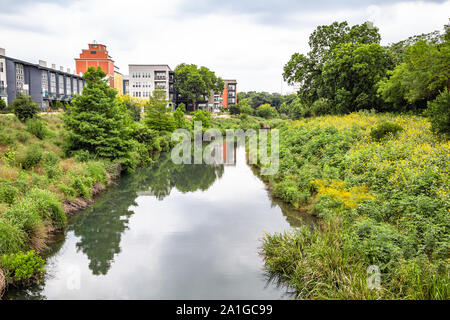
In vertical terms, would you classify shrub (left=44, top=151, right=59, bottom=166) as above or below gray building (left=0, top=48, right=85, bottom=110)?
below

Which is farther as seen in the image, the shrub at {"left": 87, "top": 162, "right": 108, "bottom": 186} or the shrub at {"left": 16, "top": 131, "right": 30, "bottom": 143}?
the shrub at {"left": 16, "top": 131, "right": 30, "bottom": 143}

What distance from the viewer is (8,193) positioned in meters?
10.9

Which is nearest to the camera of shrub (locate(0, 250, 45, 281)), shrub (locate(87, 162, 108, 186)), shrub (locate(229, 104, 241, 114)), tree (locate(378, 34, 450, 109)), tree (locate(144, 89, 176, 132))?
shrub (locate(0, 250, 45, 281))

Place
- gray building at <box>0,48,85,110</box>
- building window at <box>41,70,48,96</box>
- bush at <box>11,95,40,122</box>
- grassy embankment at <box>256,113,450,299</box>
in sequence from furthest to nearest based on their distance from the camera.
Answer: building window at <box>41,70,48,96</box>
gray building at <box>0,48,85,110</box>
bush at <box>11,95,40,122</box>
grassy embankment at <box>256,113,450,299</box>

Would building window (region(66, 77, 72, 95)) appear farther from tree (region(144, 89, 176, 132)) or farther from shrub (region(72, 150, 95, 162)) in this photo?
shrub (region(72, 150, 95, 162))

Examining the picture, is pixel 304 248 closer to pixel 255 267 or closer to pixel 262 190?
pixel 255 267

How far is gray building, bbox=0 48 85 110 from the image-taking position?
37625 mm

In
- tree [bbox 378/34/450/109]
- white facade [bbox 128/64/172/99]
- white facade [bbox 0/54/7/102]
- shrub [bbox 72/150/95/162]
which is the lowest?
shrub [bbox 72/150/95/162]

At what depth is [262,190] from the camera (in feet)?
61.7

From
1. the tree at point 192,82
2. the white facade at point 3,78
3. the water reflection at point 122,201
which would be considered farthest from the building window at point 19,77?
the tree at point 192,82

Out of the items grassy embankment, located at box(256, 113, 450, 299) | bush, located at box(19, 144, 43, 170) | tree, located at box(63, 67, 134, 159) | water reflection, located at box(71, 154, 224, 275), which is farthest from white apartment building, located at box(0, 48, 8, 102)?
grassy embankment, located at box(256, 113, 450, 299)

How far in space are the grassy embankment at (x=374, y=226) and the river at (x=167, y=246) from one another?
0.99m

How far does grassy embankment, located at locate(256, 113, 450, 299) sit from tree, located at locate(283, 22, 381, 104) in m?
19.0

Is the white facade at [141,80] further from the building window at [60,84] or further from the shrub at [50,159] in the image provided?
the shrub at [50,159]
